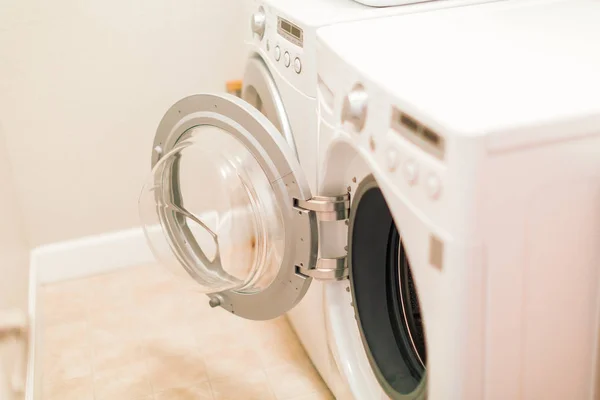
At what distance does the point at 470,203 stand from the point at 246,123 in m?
0.56

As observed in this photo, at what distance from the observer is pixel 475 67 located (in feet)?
2.91

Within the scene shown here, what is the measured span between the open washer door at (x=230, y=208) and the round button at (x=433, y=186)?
37 centimetres

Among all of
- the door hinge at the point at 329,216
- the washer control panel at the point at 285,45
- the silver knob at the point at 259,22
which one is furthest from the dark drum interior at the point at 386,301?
the silver knob at the point at 259,22

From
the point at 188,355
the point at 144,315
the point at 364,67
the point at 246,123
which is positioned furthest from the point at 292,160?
the point at 144,315

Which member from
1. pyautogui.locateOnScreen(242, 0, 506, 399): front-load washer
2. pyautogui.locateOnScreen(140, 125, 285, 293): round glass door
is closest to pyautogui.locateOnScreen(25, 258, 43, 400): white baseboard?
pyautogui.locateOnScreen(140, 125, 285, 293): round glass door

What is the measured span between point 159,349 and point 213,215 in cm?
58

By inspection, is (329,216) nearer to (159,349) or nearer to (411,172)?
(411,172)

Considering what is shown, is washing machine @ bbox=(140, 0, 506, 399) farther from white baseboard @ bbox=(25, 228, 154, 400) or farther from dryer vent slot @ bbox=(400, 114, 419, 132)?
white baseboard @ bbox=(25, 228, 154, 400)

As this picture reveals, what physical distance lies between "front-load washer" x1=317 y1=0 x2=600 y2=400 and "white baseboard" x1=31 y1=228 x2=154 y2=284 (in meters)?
1.26

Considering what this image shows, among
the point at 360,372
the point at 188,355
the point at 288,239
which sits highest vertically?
the point at 288,239

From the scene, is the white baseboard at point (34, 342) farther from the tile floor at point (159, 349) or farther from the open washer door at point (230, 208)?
the open washer door at point (230, 208)

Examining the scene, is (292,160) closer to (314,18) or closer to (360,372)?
(314,18)

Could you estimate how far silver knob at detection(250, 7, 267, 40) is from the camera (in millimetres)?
1457

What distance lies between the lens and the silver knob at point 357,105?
35.8 inches
